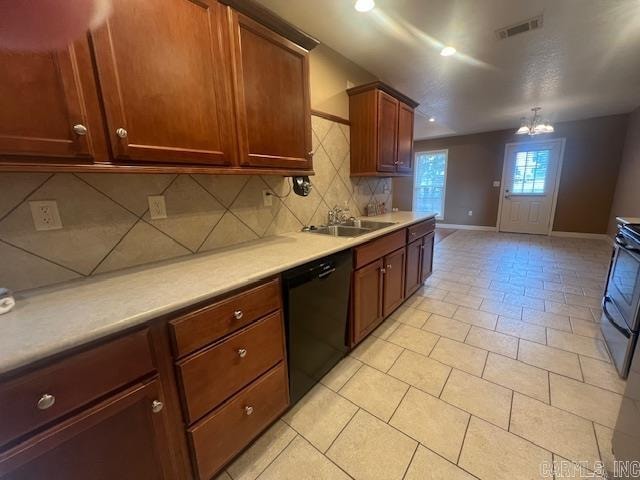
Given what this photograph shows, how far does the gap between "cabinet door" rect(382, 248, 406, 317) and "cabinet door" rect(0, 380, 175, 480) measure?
171cm

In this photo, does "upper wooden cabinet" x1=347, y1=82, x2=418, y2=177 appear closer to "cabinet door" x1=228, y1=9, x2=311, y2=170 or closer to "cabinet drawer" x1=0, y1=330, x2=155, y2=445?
"cabinet door" x1=228, y1=9, x2=311, y2=170

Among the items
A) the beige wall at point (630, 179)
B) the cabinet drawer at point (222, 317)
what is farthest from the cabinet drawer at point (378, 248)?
the beige wall at point (630, 179)

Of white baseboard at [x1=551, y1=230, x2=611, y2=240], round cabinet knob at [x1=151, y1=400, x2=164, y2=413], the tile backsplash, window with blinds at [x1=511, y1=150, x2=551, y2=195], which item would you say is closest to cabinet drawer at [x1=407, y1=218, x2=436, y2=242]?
the tile backsplash

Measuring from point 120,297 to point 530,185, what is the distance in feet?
24.2

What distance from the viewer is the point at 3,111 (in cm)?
73

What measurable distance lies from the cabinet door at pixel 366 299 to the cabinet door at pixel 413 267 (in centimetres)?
57

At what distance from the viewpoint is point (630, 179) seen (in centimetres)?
426

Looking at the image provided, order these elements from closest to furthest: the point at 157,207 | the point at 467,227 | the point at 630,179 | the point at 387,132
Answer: the point at 157,207 < the point at 387,132 < the point at 630,179 < the point at 467,227

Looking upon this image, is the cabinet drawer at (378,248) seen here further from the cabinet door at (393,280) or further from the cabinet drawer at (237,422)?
the cabinet drawer at (237,422)

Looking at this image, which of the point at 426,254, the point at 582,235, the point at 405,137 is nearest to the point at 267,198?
the point at 405,137

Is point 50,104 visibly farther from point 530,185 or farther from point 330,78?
point 530,185

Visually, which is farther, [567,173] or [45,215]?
[567,173]

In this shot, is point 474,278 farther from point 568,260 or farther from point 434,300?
point 568,260

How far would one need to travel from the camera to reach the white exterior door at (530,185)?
5426mm
